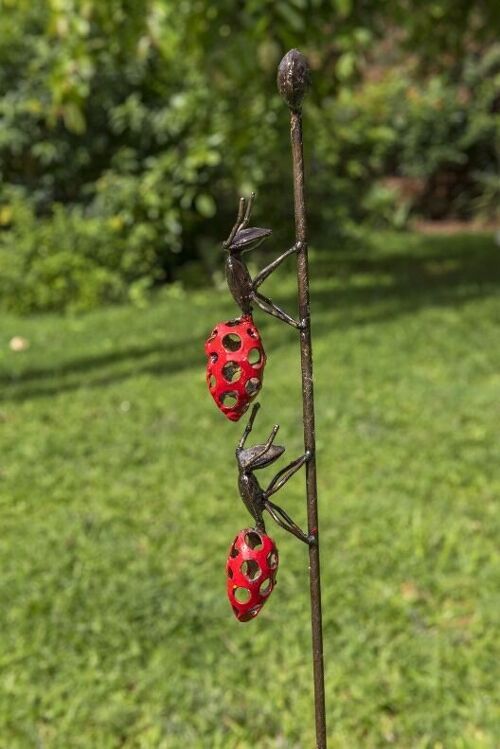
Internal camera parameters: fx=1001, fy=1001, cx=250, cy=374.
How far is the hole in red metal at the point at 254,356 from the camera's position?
1.09 metres

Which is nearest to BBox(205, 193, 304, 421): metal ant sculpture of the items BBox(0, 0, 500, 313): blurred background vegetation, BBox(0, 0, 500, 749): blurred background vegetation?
BBox(0, 0, 500, 749): blurred background vegetation

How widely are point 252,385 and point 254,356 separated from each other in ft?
0.13

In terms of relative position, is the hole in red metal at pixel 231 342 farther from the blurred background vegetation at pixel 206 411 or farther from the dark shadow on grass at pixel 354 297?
the dark shadow on grass at pixel 354 297

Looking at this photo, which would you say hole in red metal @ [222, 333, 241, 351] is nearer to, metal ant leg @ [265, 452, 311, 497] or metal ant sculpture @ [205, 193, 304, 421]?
metal ant sculpture @ [205, 193, 304, 421]

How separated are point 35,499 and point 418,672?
5.92 ft

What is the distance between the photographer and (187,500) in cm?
393

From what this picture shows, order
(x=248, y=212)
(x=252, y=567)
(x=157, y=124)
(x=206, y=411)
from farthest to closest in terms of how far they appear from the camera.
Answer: (x=157, y=124)
(x=206, y=411)
(x=252, y=567)
(x=248, y=212)

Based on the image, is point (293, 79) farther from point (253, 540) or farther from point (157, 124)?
point (157, 124)

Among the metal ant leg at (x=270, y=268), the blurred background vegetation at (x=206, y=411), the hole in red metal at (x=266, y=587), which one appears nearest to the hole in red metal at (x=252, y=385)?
the metal ant leg at (x=270, y=268)

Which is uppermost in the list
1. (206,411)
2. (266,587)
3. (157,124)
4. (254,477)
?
(157,124)

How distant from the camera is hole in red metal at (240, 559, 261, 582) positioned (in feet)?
3.80

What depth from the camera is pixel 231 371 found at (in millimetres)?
1105

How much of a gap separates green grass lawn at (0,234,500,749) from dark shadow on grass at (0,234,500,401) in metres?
0.05

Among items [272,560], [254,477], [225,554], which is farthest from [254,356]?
[225,554]
